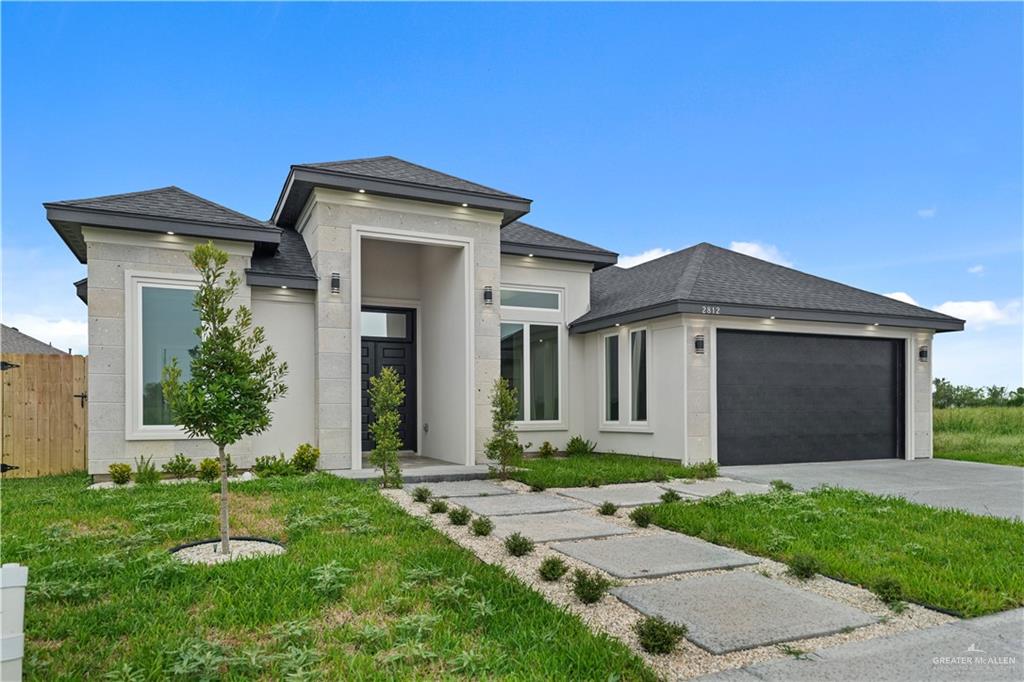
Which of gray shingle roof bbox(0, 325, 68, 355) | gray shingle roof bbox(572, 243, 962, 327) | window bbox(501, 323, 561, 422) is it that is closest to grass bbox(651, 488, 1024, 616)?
gray shingle roof bbox(572, 243, 962, 327)

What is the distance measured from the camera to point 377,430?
7480 mm

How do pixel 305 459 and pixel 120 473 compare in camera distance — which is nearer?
pixel 120 473

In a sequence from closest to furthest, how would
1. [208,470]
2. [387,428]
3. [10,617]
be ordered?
[10,617]
[387,428]
[208,470]

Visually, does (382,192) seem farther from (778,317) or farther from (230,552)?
(778,317)

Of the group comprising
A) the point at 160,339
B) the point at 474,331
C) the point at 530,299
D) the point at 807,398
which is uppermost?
the point at 530,299

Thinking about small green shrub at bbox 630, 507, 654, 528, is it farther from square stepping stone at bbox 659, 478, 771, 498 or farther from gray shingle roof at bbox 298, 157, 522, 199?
gray shingle roof at bbox 298, 157, 522, 199

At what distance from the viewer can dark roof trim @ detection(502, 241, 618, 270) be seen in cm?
1110

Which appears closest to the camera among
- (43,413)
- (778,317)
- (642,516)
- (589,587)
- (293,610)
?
(293,610)

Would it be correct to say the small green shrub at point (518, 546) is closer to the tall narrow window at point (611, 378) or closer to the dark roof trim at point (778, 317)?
the dark roof trim at point (778, 317)

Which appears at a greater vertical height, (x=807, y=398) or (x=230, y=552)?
(x=807, y=398)

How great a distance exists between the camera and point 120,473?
774cm

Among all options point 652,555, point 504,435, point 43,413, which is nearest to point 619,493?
point 504,435

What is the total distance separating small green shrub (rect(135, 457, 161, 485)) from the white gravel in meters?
3.49

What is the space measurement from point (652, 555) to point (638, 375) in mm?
6304
